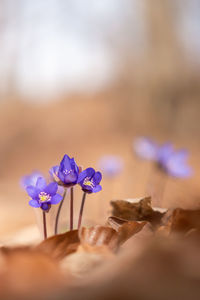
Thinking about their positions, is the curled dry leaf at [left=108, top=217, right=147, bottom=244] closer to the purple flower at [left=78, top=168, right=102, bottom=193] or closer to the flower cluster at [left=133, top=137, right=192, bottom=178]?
the purple flower at [left=78, top=168, right=102, bottom=193]

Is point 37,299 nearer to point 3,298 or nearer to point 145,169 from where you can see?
point 3,298

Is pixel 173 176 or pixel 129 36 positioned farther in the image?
pixel 129 36

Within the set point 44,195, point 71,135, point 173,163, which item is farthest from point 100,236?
point 71,135

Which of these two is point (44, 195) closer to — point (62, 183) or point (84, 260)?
point (62, 183)

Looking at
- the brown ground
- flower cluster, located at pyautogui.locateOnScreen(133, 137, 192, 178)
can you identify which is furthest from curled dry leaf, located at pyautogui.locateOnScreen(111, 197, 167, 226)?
the brown ground

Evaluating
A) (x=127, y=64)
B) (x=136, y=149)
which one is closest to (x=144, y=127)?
(x=127, y=64)

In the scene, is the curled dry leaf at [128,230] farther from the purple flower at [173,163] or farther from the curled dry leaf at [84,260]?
the purple flower at [173,163]
